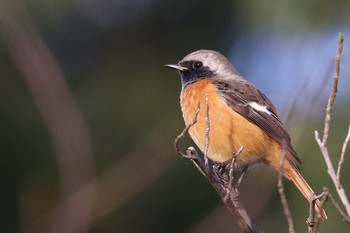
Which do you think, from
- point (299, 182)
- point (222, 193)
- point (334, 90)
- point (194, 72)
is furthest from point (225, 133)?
point (334, 90)

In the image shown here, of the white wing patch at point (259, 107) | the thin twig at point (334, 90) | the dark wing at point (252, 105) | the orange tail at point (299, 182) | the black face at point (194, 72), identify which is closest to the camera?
the thin twig at point (334, 90)

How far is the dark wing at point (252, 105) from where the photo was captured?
4.09m

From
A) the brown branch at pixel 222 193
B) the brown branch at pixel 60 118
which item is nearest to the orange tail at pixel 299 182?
the brown branch at pixel 222 193

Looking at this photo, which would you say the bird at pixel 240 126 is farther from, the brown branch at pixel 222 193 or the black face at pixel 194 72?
the brown branch at pixel 222 193

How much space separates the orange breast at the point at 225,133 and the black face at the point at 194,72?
1.58 ft

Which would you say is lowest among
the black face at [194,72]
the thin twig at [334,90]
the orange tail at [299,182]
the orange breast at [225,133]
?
the orange tail at [299,182]

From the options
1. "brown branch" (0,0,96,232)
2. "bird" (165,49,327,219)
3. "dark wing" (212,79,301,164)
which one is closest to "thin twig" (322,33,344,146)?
"bird" (165,49,327,219)

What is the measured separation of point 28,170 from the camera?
4250mm

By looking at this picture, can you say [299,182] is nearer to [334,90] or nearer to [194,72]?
[194,72]

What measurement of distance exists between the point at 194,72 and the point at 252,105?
65 centimetres

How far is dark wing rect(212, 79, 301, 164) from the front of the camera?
4.09 m

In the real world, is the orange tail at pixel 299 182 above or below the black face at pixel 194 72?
below

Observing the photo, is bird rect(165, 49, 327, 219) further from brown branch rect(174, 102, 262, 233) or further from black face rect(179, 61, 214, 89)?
brown branch rect(174, 102, 262, 233)

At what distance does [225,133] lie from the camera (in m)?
3.98
